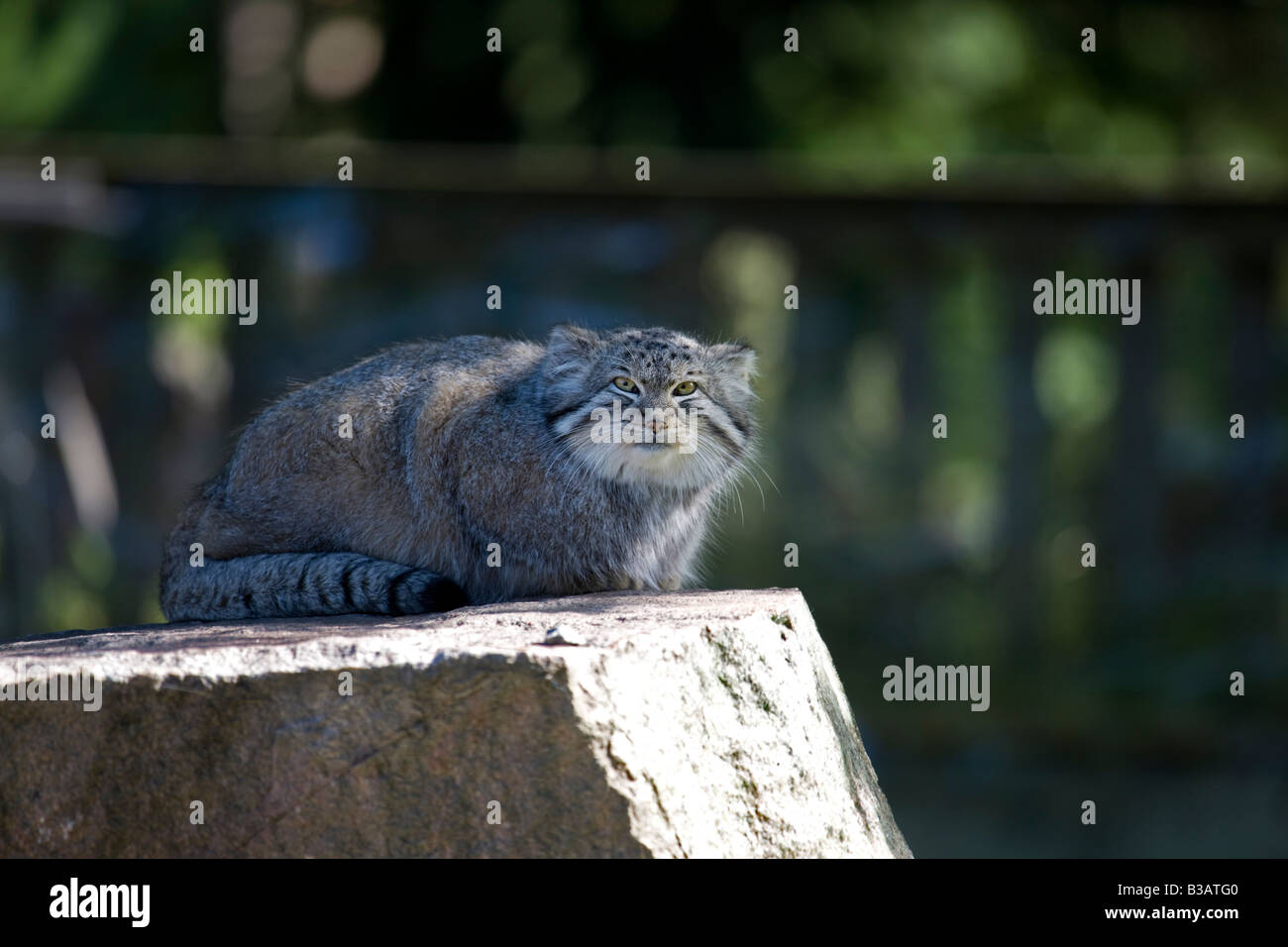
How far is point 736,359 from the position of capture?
24.2ft

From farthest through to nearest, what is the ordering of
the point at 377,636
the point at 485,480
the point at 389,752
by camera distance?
the point at 485,480 < the point at 377,636 < the point at 389,752

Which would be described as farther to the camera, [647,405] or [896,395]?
[896,395]

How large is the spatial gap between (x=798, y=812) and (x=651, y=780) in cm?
75

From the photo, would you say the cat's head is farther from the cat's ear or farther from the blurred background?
the blurred background

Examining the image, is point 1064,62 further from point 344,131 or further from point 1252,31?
point 344,131

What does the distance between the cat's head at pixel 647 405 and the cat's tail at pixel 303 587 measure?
36.7 inches

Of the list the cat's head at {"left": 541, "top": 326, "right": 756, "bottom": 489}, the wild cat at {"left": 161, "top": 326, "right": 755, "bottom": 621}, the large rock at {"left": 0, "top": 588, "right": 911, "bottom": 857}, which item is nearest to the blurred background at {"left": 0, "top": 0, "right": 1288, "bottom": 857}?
the cat's head at {"left": 541, "top": 326, "right": 756, "bottom": 489}

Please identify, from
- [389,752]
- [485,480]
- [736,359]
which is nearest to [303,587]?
[485,480]

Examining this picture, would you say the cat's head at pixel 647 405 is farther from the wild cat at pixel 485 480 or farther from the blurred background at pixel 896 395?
the blurred background at pixel 896 395

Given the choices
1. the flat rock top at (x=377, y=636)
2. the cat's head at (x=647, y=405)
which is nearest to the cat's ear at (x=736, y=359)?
the cat's head at (x=647, y=405)

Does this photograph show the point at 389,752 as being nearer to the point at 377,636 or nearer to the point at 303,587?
the point at 377,636

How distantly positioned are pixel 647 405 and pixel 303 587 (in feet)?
5.60

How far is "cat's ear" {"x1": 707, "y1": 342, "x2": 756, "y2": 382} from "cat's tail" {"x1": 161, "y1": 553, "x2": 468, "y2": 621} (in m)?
1.66

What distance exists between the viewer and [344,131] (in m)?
18.7
